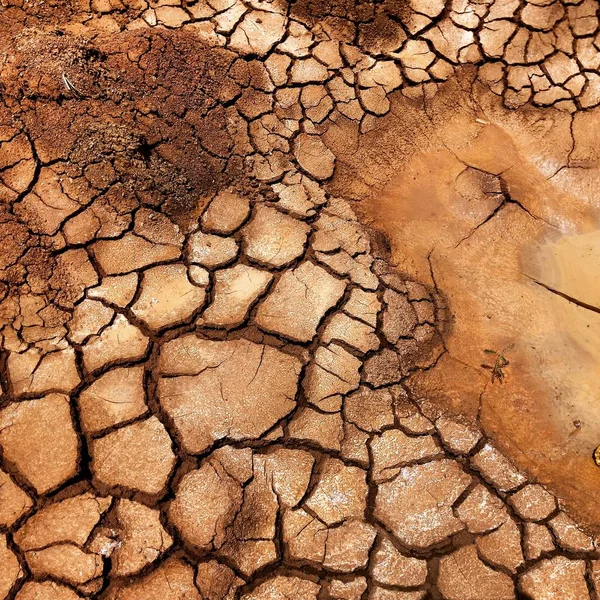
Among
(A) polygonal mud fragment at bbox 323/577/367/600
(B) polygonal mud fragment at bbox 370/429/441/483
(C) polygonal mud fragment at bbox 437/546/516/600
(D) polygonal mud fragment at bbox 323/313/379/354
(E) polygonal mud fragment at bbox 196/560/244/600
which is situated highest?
(D) polygonal mud fragment at bbox 323/313/379/354

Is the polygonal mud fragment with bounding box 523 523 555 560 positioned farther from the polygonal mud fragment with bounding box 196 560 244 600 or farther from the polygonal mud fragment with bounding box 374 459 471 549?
the polygonal mud fragment with bounding box 196 560 244 600

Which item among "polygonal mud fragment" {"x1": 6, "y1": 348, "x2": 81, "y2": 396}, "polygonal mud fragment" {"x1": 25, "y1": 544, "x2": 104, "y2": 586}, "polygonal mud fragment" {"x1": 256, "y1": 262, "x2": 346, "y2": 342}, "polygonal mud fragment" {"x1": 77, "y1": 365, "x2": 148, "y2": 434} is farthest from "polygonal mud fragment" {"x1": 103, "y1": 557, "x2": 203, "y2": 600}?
"polygonal mud fragment" {"x1": 256, "y1": 262, "x2": 346, "y2": 342}

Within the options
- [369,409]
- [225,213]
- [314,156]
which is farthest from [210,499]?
[314,156]

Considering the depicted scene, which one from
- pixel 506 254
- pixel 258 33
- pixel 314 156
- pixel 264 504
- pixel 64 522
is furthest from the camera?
pixel 258 33

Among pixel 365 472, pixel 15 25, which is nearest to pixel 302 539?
pixel 365 472

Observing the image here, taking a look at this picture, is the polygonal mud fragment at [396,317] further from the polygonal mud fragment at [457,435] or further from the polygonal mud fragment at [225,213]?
the polygonal mud fragment at [225,213]

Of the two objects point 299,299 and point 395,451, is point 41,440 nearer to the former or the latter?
point 299,299

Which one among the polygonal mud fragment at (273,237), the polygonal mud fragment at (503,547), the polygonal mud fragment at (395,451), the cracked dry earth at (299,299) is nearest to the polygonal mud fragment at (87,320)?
the cracked dry earth at (299,299)
